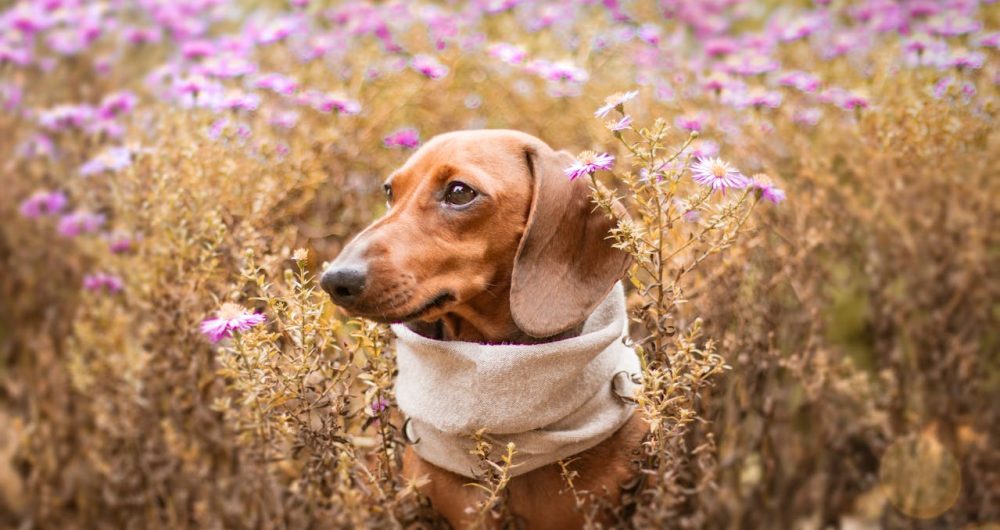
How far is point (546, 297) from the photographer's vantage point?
1.98 metres

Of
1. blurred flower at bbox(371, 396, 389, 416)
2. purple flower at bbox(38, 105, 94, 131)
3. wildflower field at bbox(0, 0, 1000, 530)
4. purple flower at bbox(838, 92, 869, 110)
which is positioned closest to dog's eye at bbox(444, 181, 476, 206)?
wildflower field at bbox(0, 0, 1000, 530)

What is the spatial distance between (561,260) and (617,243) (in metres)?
0.17

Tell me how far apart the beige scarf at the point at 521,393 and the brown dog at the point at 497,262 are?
0.20 ft

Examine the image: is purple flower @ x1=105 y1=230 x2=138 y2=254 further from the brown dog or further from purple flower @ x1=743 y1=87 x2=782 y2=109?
purple flower @ x1=743 y1=87 x2=782 y2=109

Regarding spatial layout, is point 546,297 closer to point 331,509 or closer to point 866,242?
point 331,509

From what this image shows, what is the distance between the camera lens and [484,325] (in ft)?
7.04

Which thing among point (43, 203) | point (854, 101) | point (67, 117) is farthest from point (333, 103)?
point (854, 101)

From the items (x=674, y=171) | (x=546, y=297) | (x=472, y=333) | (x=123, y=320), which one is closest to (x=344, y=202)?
(x=123, y=320)

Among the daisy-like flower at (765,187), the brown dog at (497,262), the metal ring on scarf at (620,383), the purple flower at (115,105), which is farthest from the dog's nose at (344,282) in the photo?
the purple flower at (115,105)

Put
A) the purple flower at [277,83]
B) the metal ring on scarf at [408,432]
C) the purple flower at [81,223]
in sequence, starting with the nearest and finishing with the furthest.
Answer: the metal ring on scarf at [408,432] → the purple flower at [277,83] → the purple flower at [81,223]

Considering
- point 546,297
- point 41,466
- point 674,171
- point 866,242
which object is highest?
point 674,171

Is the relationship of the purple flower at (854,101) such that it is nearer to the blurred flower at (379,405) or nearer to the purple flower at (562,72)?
the purple flower at (562,72)

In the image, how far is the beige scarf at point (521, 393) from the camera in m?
1.98

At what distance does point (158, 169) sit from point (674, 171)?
1.66m
